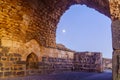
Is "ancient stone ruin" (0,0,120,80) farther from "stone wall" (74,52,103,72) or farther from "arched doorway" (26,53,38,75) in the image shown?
"stone wall" (74,52,103,72)

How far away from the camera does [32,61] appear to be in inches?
289

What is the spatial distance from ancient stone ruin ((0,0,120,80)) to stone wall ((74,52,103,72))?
1828mm

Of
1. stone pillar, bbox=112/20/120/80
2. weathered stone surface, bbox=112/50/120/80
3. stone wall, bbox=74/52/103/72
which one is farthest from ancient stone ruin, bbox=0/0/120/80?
weathered stone surface, bbox=112/50/120/80

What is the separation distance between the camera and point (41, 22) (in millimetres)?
7773

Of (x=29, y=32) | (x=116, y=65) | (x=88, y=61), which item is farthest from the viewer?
(x=88, y=61)

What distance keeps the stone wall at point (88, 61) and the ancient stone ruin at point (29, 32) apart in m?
1.83

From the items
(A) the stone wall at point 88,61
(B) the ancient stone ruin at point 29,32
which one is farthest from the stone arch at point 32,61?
(A) the stone wall at point 88,61

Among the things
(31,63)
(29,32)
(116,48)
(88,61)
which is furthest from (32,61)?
(116,48)

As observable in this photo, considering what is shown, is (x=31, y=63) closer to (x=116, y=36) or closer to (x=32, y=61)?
(x=32, y=61)

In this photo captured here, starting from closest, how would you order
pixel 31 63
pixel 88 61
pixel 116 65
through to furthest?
pixel 116 65 < pixel 31 63 < pixel 88 61

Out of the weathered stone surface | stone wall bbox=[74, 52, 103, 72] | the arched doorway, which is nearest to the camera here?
the weathered stone surface

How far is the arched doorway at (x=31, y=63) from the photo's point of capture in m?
7.01

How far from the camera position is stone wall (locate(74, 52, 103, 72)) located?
10148mm

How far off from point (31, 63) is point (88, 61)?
12.9ft
